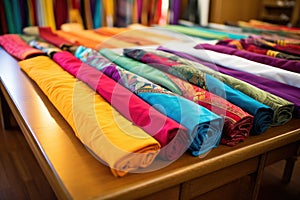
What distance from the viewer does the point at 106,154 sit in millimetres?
674

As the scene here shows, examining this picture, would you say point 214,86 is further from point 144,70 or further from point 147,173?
point 147,173

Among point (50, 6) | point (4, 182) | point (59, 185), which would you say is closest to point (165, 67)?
point (59, 185)

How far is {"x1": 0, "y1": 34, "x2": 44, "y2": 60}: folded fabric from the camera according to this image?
1537mm

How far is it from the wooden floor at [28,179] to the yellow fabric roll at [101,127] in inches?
22.6

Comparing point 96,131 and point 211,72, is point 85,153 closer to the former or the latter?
point 96,131

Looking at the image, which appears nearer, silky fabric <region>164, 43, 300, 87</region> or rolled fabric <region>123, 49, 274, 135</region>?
rolled fabric <region>123, 49, 274, 135</region>

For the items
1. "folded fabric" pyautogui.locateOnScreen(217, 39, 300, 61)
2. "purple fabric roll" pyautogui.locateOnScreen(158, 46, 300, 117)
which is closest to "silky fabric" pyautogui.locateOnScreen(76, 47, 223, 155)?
"purple fabric roll" pyautogui.locateOnScreen(158, 46, 300, 117)

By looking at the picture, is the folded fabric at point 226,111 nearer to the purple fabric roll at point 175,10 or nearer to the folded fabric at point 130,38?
the folded fabric at point 130,38

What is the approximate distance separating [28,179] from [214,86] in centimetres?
104

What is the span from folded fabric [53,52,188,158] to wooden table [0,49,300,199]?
0.07m

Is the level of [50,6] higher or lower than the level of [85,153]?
higher

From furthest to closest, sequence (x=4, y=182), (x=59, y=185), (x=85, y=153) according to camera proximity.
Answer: (x=4, y=182), (x=85, y=153), (x=59, y=185)

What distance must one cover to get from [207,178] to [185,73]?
0.44m

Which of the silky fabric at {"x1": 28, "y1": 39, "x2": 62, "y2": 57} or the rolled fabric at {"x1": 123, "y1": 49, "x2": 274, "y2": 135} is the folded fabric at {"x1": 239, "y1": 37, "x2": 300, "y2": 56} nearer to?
the rolled fabric at {"x1": 123, "y1": 49, "x2": 274, "y2": 135}
